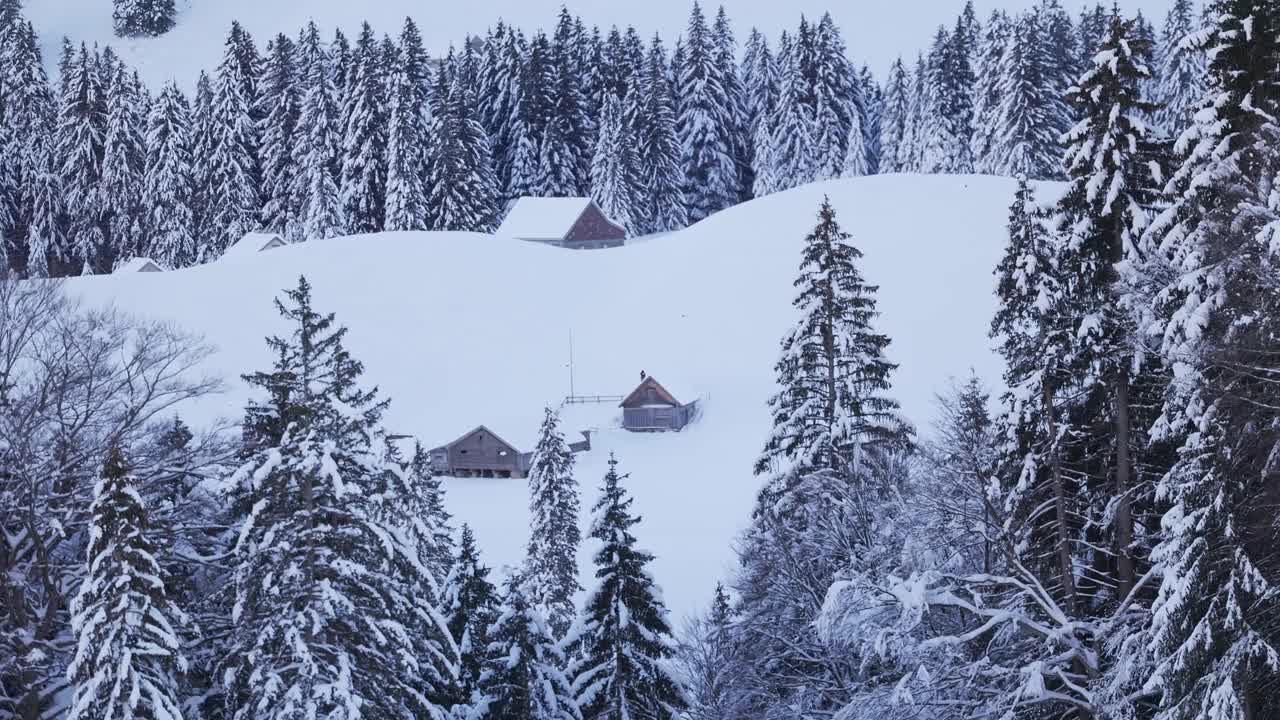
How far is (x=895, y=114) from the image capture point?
8819 cm

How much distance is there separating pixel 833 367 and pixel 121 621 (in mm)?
13321

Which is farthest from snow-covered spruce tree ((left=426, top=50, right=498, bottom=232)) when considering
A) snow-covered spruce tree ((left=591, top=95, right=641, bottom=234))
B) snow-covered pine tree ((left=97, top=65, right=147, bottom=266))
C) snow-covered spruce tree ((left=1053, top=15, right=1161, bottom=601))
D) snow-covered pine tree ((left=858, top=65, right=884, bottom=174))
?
snow-covered spruce tree ((left=1053, top=15, right=1161, bottom=601))

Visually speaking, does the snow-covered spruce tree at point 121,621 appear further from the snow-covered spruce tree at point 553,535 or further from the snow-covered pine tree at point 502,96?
the snow-covered pine tree at point 502,96

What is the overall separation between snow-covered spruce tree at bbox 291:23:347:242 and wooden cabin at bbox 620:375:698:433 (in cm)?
3294

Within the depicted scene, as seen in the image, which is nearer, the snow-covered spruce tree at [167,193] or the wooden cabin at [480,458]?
the wooden cabin at [480,458]

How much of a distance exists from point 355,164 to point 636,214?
20.7 m

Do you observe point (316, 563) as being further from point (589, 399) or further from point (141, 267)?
point (141, 267)

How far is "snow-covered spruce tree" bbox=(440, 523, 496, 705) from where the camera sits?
2044 centimetres

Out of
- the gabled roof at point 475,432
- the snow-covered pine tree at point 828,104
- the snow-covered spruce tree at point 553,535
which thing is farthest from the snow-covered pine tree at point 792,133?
the snow-covered spruce tree at point 553,535

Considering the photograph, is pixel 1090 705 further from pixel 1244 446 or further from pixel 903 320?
pixel 903 320

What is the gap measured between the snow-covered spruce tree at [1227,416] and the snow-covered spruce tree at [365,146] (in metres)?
66.5

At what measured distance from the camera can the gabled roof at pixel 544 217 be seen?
238ft

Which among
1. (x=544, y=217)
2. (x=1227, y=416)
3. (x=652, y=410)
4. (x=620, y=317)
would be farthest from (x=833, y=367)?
(x=544, y=217)

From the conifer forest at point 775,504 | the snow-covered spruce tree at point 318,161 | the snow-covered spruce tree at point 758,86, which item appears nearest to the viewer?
the conifer forest at point 775,504
